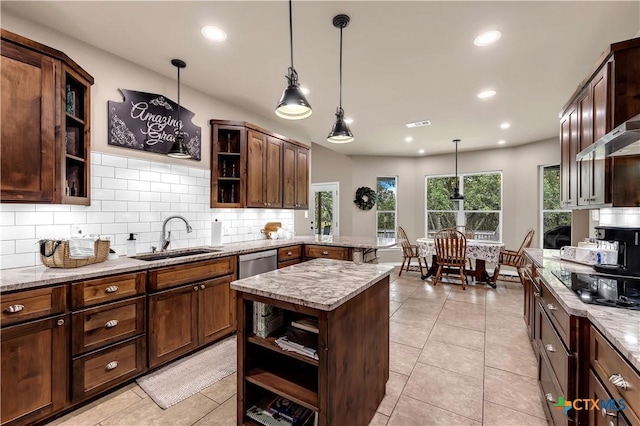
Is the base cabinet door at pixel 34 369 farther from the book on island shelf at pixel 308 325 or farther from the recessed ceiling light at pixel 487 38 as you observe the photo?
the recessed ceiling light at pixel 487 38

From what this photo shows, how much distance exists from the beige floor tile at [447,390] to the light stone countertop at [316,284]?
101 centimetres

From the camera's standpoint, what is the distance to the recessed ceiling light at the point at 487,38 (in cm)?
218

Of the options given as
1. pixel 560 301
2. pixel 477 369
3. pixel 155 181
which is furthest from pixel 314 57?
pixel 477 369

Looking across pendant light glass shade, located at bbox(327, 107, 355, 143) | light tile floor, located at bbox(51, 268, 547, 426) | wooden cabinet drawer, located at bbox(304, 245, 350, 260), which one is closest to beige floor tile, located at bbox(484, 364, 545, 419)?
light tile floor, located at bbox(51, 268, 547, 426)

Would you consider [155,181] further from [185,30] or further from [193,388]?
[193,388]

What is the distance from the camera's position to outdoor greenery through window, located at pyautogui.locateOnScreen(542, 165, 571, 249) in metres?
5.30

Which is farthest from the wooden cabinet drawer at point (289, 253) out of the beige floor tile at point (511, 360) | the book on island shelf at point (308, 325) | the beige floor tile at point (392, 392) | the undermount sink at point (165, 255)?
the beige floor tile at point (511, 360)

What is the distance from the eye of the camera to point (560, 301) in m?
1.42

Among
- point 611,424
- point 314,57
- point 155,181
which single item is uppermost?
point 314,57

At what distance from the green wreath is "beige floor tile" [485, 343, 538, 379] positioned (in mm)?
4300

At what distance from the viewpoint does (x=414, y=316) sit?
357 centimetres

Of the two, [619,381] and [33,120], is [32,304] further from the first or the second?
[619,381]

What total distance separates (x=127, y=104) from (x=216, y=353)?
254 cm

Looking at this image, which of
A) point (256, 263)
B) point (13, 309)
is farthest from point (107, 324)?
point (256, 263)
